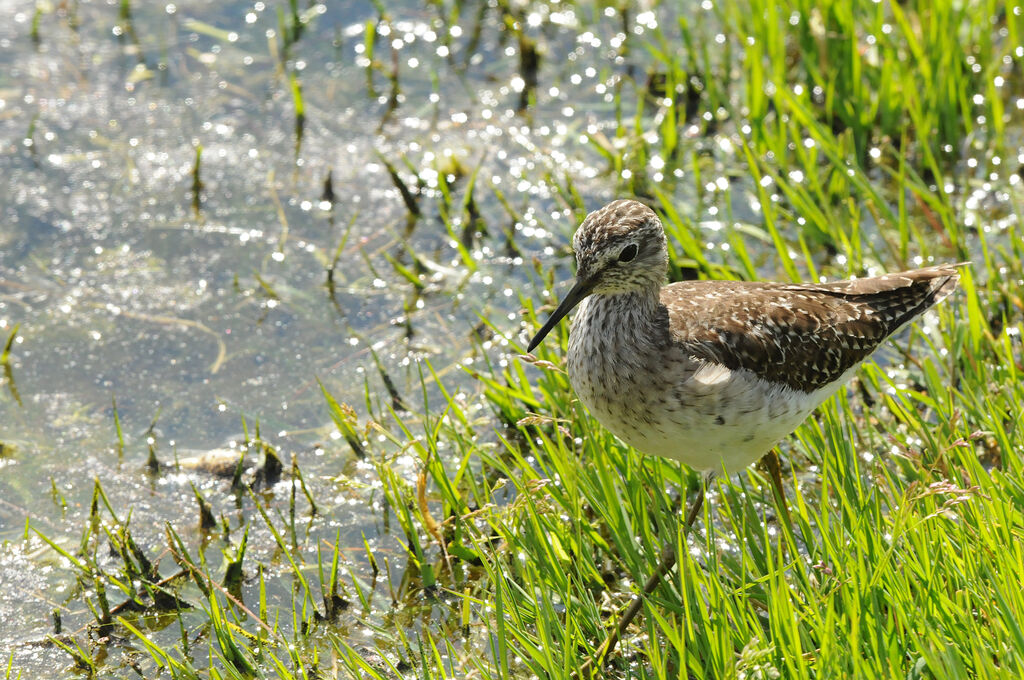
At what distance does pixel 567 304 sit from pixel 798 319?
105 centimetres

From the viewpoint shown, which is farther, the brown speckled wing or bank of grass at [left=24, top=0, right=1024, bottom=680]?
the brown speckled wing

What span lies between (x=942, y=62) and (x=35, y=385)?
5841 mm

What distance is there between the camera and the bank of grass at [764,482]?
157 inches

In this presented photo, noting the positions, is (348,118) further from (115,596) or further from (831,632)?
(831,632)

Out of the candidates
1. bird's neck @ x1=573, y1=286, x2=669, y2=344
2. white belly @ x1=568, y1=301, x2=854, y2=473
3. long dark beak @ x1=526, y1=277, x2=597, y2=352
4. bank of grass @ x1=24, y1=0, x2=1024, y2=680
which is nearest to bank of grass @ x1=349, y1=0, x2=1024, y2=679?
bank of grass @ x1=24, y1=0, x2=1024, y2=680

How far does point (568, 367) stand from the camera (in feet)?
16.5

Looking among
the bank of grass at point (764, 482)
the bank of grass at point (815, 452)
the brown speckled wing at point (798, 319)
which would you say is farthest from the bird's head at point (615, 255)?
the bank of grass at point (764, 482)

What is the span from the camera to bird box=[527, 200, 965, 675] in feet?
15.2

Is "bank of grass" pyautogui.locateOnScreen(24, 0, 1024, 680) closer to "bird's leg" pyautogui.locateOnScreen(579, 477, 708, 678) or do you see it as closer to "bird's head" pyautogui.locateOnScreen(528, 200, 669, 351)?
"bird's leg" pyautogui.locateOnScreen(579, 477, 708, 678)

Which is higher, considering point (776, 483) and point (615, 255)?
point (615, 255)

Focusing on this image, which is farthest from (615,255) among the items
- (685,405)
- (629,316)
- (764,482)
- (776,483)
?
(764,482)

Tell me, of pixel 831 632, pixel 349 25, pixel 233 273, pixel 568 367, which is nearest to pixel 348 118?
pixel 349 25

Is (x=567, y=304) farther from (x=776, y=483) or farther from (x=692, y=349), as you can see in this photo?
(x=776, y=483)

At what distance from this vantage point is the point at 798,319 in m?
5.12
